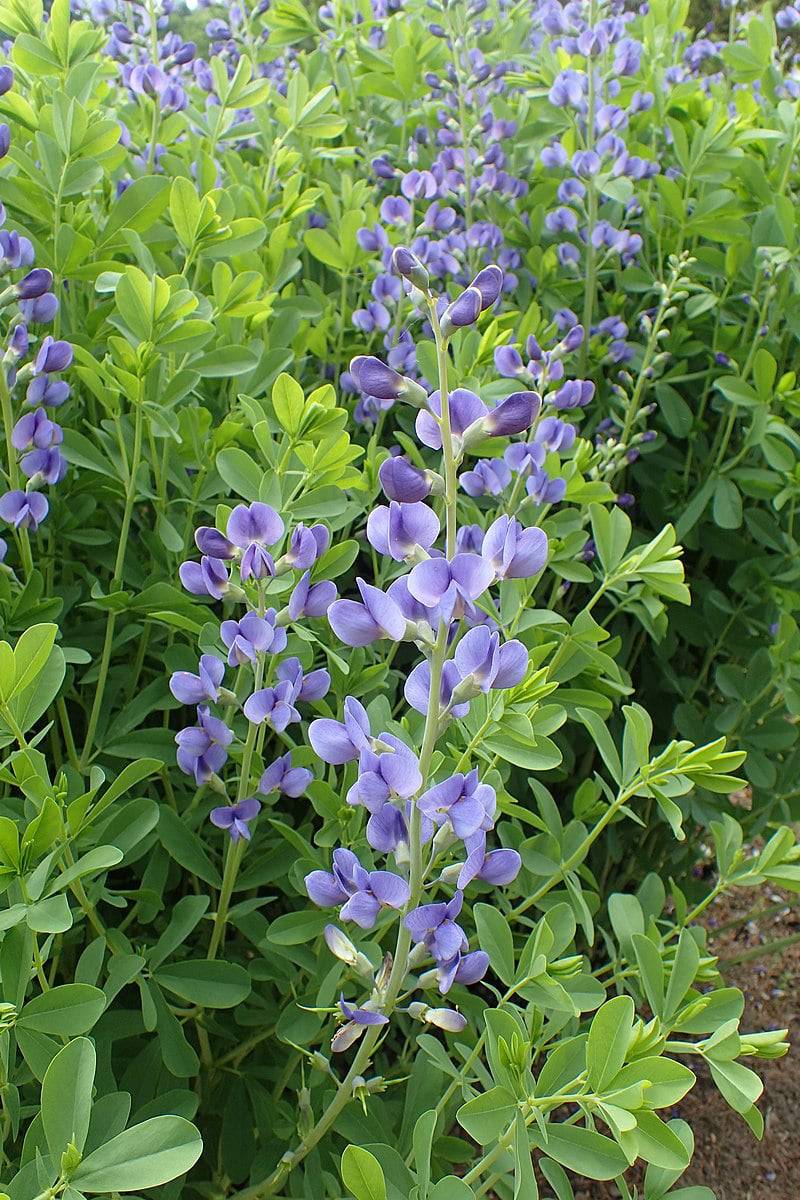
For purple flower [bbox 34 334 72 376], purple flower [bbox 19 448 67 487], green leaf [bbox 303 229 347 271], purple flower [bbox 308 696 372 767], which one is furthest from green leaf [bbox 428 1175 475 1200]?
green leaf [bbox 303 229 347 271]

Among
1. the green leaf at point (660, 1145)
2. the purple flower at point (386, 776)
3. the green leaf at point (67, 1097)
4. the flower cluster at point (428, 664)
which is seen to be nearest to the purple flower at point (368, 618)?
the flower cluster at point (428, 664)

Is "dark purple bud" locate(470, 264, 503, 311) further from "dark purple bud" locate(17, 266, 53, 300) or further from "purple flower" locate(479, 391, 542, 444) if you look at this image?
"dark purple bud" locate(17, 266, 53, 300)

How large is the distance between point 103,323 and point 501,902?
111 centimetres

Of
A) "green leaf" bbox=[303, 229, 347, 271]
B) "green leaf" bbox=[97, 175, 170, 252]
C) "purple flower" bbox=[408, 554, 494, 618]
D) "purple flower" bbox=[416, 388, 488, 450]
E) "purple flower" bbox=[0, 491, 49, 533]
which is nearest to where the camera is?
"purple flower" bbox=[408, 554, 494, 618]

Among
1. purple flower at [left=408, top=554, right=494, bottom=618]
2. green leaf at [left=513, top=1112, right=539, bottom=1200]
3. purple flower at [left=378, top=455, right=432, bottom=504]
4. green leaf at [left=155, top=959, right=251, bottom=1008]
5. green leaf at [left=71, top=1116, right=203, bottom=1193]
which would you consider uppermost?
purple flower at [left=378, top=455, right=432, bottom=504]

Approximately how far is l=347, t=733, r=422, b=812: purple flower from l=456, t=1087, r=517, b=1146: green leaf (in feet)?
1.11

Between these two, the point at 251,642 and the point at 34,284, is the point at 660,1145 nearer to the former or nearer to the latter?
the point at 251,642

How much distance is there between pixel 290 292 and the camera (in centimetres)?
207

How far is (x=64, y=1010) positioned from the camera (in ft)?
3.68

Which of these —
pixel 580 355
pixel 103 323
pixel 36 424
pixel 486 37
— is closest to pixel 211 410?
pixel 103 323

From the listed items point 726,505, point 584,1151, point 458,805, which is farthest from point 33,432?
point 726,505

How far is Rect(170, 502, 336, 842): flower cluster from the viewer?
1173 millimetres

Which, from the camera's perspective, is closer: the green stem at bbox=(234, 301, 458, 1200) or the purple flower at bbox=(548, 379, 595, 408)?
the green stem at bbox=(234, 301, 458, 1200)

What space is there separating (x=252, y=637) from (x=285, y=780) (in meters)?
0.19
